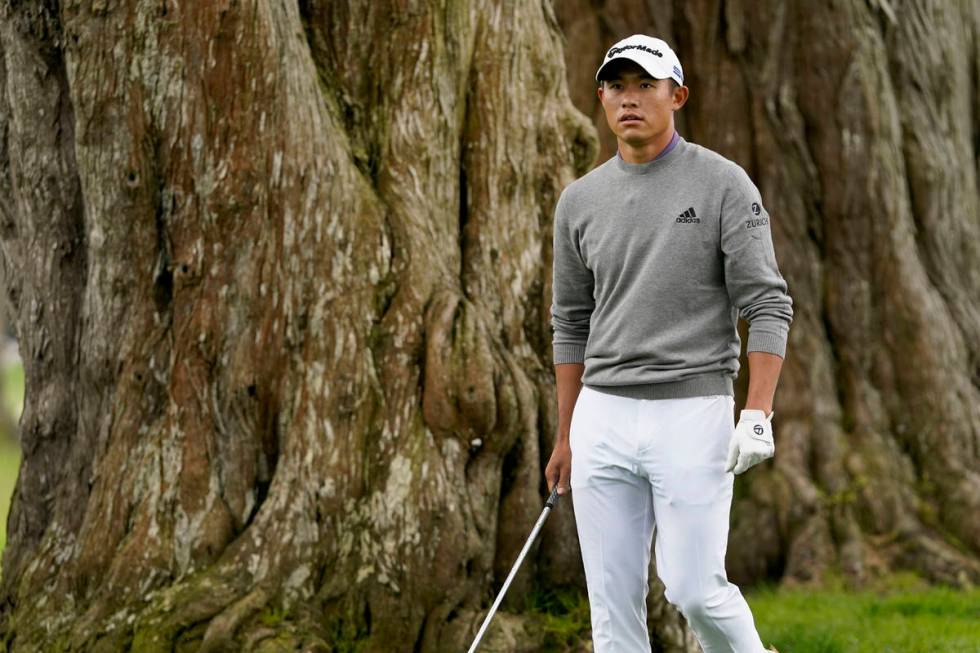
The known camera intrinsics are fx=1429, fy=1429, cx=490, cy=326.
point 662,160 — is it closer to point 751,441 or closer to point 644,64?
point 644,64

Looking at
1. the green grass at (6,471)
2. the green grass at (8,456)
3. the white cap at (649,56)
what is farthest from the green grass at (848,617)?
the green grass at (6,471)

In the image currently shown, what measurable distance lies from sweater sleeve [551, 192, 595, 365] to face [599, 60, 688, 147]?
1.20 ft

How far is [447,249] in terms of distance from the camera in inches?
239


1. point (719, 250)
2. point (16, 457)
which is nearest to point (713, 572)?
point (719, 250)

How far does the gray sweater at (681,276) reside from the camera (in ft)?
14.4

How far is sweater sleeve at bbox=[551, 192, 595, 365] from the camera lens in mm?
4773

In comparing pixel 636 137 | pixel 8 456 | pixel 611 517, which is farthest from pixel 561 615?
pixel 8 456

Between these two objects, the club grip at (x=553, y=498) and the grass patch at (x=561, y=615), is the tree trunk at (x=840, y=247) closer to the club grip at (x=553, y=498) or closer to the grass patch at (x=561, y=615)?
the grass patch at (x=561, y=615)

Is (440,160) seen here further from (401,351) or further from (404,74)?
(401,351)

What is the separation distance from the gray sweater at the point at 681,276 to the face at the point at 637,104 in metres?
0.10

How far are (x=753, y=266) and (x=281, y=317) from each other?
7.04 ft

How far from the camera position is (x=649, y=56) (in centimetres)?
445

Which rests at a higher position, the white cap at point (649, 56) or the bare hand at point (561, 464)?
the white cap at point (649, 56)

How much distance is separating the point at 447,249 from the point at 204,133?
44.1 inches
